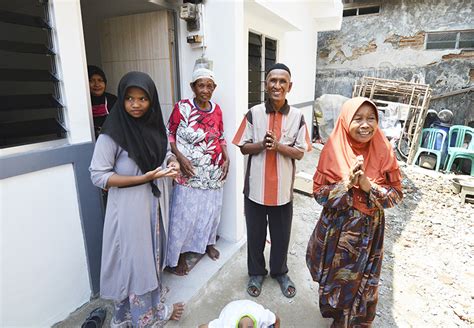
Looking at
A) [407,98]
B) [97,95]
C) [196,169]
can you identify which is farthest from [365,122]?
[407,98]

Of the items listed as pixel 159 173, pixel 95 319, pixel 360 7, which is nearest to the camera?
Answer: pixel 159 173

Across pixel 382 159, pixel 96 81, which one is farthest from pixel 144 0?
pixel 382 159

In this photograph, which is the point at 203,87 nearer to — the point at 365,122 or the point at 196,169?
the point at 196,169

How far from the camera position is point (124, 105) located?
61.7 inches

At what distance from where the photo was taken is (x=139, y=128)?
1639mm

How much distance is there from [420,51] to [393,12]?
1.37 meters

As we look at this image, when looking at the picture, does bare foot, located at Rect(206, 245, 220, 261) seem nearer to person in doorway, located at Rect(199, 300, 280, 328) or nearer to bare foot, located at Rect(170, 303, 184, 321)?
bare foot, located at Rect(170, 303, 184, 321)

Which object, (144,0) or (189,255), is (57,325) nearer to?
(189,255)

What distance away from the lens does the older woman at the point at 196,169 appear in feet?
7.77

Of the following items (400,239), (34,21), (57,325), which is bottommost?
(400,239)

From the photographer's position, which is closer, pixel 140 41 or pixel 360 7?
pixel 140 41

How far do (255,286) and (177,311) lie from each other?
0.65 m

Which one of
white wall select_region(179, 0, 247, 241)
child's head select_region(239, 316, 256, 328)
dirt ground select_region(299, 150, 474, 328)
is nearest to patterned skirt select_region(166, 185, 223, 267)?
white wall select_region(179, 0, 247, 241)

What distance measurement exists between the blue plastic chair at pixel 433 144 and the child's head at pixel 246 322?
21.9 ft
